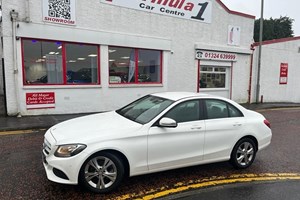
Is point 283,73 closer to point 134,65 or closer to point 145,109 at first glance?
point 134,65

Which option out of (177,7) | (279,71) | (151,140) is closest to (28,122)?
(151,140)

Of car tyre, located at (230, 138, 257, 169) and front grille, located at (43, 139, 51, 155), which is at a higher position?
front grille, located at (43, 139, 51, 155)

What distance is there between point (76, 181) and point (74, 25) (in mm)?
8060

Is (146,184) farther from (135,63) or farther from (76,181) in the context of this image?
(135,63)

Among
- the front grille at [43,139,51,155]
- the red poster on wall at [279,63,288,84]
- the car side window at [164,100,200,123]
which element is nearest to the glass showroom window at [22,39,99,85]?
the front grille at [43,139,51,155]

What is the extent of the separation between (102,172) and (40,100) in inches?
279

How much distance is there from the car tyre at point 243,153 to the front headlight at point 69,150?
301 centimetres

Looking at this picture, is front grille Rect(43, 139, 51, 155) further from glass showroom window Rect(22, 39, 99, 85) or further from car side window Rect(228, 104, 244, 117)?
glass showroom window Rect(22, 39, 99, 85)

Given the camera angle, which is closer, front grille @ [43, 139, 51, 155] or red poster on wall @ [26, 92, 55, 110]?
front grille @ [43, 139, 51, 155]

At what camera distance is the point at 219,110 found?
16.4ft

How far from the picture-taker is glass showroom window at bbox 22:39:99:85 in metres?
9.63

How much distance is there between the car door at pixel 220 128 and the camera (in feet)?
15.4

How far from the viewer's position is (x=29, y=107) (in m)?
9.64

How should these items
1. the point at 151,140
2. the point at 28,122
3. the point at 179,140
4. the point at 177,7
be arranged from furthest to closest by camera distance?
the point at 177,7 → the point at 28,122 → the point at 179,140 → the point at 151,140
